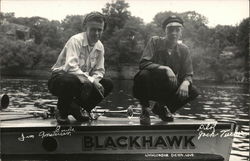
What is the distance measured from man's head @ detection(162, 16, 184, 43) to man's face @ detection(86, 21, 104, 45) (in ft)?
3.32

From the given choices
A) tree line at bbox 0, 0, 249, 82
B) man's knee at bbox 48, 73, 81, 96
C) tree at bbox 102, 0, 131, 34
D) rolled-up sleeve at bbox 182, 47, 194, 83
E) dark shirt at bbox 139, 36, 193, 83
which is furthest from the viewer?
tree line at bbox 0, 0, 249, 82

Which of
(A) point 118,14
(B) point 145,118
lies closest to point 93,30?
(B) point 145,118

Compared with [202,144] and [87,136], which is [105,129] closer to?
[87,136]

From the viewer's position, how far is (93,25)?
6.26m

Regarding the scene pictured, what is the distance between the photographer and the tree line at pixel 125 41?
21.0 metres

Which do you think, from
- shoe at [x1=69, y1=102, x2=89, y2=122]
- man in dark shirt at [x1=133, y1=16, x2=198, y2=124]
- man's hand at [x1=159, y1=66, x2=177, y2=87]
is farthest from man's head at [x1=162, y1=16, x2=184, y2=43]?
shoe at [x1=69, y1=102, x2=89, y2=122]

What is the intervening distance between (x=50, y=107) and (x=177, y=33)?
2681 mm

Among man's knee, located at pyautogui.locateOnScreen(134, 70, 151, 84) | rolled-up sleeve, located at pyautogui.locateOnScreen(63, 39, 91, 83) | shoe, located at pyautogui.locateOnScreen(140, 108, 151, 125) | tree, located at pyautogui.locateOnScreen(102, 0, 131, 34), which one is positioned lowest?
shoe, located at pyautogui.locateOnScreen(140, 108, 151, 125)

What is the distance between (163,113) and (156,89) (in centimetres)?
50

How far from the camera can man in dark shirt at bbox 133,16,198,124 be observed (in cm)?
629

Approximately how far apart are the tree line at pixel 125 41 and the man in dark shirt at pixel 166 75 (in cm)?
926
